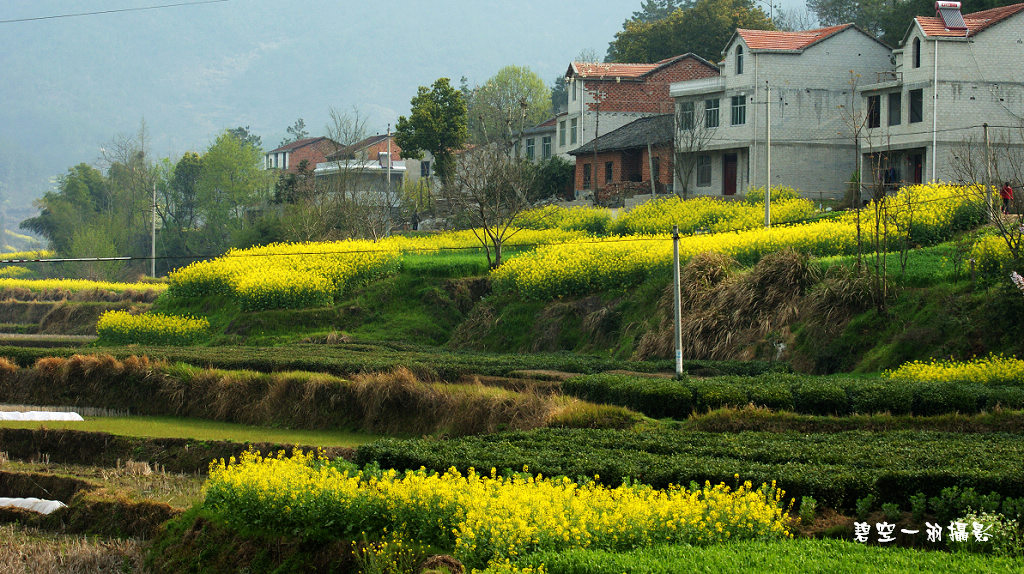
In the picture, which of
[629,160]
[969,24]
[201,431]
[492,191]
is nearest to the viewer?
[201,431]

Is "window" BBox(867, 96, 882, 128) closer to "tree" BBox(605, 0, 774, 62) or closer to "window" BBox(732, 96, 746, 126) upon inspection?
"window" BBox(732, 96, 746, 126)

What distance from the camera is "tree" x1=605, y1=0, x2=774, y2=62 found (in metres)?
69.6

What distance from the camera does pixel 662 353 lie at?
94.5 feet

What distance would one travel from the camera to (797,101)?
50.8 meters

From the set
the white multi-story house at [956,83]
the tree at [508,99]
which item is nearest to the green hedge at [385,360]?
the white multi-story house at [956,83]

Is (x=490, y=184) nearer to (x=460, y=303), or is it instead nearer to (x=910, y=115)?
(x=460, y=303)

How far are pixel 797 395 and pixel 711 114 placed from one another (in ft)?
120

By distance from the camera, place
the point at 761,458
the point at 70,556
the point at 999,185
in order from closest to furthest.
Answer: the point at 761,458 → the point at 70,556 → the point at 999,185

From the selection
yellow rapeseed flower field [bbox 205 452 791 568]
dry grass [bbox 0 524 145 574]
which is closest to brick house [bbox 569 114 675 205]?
dry grass [bbox 0 524 145 574]

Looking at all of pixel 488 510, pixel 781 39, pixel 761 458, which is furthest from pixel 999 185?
pixel 781 39

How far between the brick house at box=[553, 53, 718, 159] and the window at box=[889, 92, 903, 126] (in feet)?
54.9

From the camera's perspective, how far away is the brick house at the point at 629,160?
56.3 m

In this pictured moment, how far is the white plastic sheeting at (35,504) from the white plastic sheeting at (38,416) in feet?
23.1

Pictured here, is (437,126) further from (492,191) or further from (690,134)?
(492,191)
